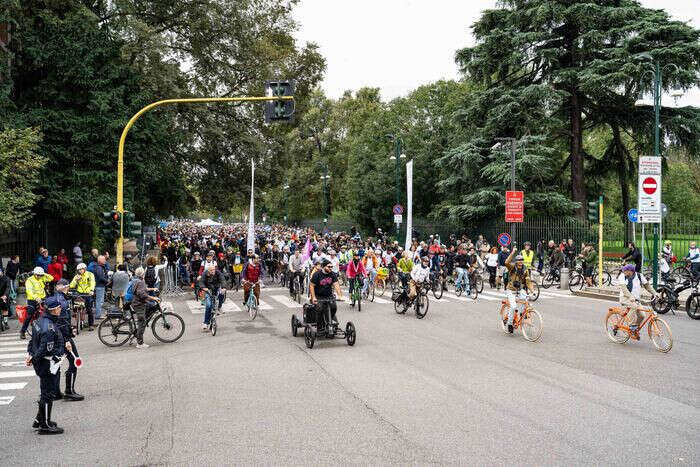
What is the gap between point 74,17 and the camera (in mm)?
26234

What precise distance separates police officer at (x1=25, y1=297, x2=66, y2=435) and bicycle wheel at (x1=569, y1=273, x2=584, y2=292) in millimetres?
20420

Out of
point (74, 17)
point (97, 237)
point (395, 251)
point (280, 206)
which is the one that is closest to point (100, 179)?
point (74, 17)

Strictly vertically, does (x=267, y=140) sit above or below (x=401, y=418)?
above

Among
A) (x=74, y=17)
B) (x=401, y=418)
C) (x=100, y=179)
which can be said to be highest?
(x=74, y=17)

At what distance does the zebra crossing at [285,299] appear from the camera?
20109mm

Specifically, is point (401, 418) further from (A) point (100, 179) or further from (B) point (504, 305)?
(A) point (100, 179)

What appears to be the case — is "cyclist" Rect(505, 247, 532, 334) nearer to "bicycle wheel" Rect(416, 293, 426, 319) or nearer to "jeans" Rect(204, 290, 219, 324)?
"bicycle wheel" Rect(416, 293, 426, 319)

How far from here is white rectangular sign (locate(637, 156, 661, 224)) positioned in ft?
66.3

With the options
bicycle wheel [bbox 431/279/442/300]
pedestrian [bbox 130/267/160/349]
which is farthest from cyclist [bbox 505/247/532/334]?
bicycle wheel [bbox 431/279/442/300]

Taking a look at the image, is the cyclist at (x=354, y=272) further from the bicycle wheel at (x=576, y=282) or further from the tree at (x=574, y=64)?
the tree at (x=574, y=64)

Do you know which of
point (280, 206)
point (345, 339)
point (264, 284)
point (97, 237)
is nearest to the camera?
point (345, 339)

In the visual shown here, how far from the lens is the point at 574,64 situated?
34.2 metres

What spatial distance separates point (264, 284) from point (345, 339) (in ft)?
52.7

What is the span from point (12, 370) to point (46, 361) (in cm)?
440
